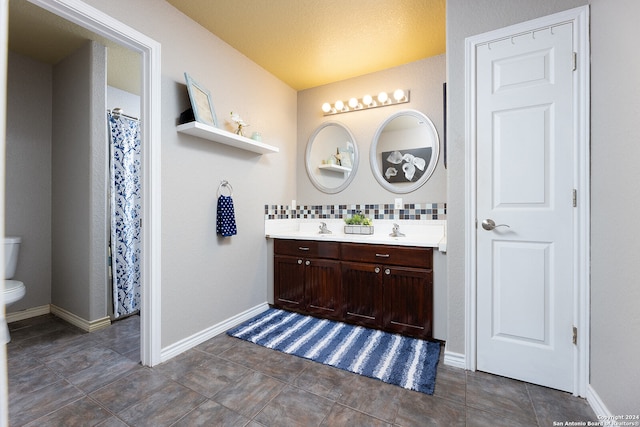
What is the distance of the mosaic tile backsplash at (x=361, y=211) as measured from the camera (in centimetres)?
276

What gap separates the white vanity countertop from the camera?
2.37 m

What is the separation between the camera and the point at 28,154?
2812mm

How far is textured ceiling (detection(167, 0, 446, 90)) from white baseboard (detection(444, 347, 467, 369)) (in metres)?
2.42

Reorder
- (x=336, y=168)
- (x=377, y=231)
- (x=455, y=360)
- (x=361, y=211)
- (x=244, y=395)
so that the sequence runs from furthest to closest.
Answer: (x=336, y=168), (x=361, y=211), (x=377, y=231), (x=455, y=360), (x=244, y=395)

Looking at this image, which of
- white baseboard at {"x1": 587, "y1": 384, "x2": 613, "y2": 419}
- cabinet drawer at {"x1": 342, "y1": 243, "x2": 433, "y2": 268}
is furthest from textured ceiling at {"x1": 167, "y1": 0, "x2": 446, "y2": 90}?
white baseboard at {"x1": 587, "y1": 384, "x2": 613, "y2": 419}

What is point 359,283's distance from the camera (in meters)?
2.53

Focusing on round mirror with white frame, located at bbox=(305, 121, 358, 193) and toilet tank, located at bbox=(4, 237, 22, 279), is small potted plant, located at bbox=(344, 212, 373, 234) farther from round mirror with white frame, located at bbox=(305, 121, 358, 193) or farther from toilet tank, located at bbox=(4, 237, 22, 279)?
toilet tank, located at bbox=(4, 237, 22, 279)

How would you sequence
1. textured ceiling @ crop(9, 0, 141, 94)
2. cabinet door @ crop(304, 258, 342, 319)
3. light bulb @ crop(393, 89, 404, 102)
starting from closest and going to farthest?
textured ceiling @ crop(9, 0, 141, 94) < cabinet door @ crop(304, 258, 342, 319) < light bulb @ crop(393, 89, 404, 102)

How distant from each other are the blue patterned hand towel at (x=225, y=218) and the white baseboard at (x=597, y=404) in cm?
248

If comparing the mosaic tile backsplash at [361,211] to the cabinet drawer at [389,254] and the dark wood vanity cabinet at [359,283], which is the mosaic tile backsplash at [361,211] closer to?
the dark wood vanity cabinet at [359,283]

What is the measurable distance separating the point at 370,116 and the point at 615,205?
85.6 inches

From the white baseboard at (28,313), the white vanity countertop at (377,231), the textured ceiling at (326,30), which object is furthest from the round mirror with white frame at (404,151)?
the white baseboard at (28,313)

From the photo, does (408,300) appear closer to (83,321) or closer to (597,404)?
(597,404)

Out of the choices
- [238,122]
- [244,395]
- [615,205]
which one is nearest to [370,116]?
[238,122]
